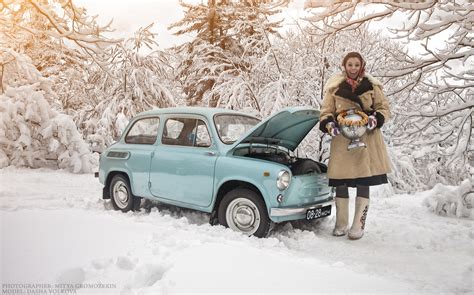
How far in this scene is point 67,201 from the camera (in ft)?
20.1

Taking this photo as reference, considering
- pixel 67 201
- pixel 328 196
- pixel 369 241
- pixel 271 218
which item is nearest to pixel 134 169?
pixel 67 201

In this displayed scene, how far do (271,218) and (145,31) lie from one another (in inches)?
546

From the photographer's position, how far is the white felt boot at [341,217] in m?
4.94

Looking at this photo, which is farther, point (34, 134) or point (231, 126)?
point (34, 134)

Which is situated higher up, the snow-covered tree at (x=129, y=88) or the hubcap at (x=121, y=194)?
the snow-covered tree at (x=129, y=88)

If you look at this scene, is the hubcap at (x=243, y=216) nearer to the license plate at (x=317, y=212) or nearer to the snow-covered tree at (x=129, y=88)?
the license plate at (x=317, y=212)

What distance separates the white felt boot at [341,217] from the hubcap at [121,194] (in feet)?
10.9

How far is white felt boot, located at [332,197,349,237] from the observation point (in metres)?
4.94

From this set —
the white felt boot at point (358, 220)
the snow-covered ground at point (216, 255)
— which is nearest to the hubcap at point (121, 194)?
the snow-covered ground at point (216, 255)

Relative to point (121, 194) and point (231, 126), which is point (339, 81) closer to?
point (231, 126)

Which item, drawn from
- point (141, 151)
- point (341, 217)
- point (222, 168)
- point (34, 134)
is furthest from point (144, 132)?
point (34, 134)

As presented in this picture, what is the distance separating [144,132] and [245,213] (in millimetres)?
2342

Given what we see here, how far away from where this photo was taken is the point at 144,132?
596 cm

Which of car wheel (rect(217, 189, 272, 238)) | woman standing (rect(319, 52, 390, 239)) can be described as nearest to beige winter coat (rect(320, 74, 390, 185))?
woman standing (rect(319, 52, 390, 239))
